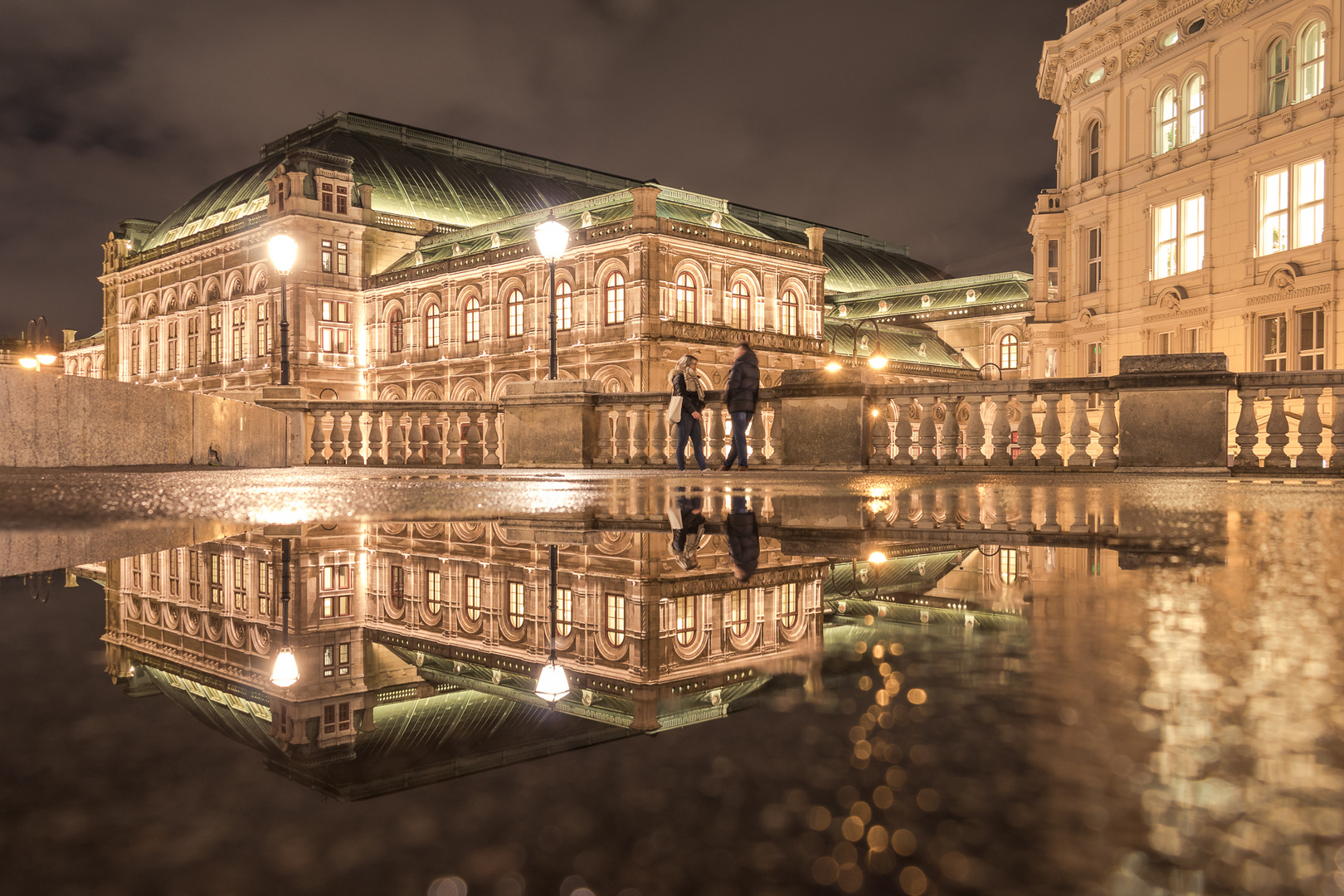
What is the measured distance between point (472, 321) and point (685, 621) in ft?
155

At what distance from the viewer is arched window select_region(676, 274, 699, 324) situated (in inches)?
1666

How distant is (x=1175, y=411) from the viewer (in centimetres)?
978

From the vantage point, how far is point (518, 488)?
7551 millimetres

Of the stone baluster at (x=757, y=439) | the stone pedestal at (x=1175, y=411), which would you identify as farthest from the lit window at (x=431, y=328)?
the stone pedestal at (x=1175, y=411)

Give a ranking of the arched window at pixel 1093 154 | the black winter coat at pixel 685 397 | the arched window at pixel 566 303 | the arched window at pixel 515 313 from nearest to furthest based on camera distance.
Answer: the black winter coat at pixel 685 397
the arched window at pixel 1093 154
the arched window at pixel 566 303
the arched window at pixel 515 313

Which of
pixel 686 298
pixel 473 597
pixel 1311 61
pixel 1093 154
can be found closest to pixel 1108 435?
pixel 473 597

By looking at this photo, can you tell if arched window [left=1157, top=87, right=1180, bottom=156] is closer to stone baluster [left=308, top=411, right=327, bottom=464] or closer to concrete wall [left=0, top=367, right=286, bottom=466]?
stone baluster [left=308, top=411, right=327, bottom=464]

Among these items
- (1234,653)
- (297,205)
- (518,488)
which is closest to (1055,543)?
(1234,653)

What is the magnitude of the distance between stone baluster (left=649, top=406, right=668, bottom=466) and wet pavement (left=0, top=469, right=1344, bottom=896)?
10.7m

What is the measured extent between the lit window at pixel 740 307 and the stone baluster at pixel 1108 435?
3423cm

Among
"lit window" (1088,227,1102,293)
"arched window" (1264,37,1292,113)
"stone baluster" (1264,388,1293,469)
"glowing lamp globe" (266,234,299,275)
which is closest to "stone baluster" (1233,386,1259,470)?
"stone baluster" (1264,388,1293,469)

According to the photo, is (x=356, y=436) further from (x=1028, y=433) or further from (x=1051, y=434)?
(x=1051, y=434)

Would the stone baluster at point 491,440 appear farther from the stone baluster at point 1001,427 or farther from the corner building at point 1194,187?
the corner building at point 1194,187

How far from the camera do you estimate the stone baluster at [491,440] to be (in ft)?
49.2
